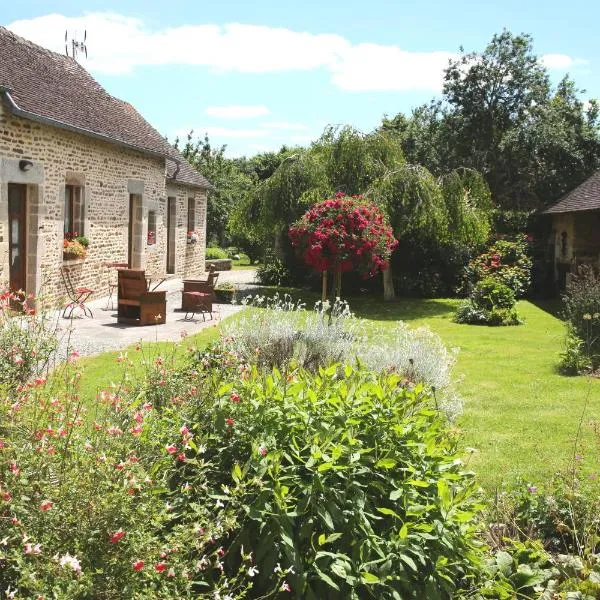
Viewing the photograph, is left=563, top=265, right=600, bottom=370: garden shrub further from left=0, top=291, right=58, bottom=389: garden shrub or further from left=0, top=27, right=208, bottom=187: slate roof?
left=0, top=27, right=208, bottom=187: slate roof

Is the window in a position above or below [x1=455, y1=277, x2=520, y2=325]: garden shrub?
above

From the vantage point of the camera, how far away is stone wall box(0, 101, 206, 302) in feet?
39.4

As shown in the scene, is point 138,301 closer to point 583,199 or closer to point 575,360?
point 575,360

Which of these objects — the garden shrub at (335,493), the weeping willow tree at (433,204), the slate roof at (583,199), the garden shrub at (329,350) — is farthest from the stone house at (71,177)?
the slate roof at (583,199)

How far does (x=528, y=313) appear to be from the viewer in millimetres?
17406

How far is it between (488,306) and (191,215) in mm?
11774

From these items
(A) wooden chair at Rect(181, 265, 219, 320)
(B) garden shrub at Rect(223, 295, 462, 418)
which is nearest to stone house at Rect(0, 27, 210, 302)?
(A) wooden chair at Rect(181, 265, 219, 320)

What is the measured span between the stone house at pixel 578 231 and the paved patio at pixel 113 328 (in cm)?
982

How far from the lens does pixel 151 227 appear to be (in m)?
19.7

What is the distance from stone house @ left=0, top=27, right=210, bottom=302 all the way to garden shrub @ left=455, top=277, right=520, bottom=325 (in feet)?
26.9

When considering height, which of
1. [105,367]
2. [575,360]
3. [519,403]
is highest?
[575,360]

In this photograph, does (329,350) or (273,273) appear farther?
(273,273)

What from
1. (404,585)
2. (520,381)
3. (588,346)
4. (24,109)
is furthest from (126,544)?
(24,109)

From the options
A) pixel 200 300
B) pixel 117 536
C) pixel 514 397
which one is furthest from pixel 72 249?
pixel 117 536
